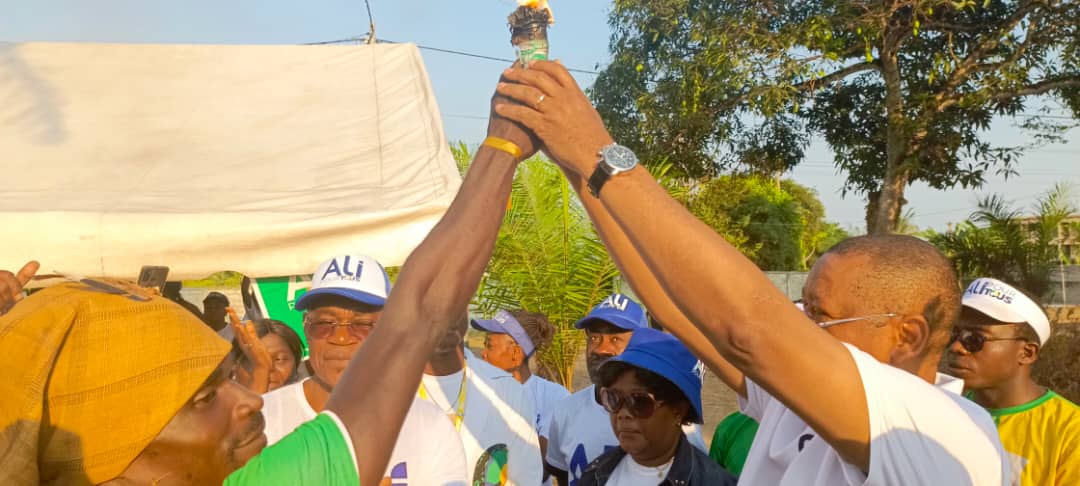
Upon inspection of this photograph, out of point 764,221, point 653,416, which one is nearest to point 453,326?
point 653,416

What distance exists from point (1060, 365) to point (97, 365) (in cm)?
704

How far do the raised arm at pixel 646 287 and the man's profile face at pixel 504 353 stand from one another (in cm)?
361

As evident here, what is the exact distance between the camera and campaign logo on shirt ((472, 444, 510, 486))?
11.8 feet

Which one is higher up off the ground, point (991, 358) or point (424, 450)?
point (991, 358)

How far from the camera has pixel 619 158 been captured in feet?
5.74

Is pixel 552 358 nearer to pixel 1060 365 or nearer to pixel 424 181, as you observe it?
pixel 1060 365

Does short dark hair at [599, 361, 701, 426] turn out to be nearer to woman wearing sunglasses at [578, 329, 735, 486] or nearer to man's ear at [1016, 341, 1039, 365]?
woman wearing sunglasses at [578, 329, 735, 486]

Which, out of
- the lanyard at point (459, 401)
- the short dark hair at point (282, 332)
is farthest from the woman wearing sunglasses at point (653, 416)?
the short dark hair at point (282, 332)

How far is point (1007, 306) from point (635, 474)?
6.17 feet

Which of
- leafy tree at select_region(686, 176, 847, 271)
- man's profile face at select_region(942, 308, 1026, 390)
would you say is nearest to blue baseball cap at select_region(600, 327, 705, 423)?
man's profile face at select_region(942, 308, 1026, 390)

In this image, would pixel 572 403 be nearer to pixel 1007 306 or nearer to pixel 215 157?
pixel 1007 306

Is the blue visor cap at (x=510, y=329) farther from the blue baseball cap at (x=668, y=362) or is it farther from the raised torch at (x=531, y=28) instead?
the raised torch at (x=531, y=28)

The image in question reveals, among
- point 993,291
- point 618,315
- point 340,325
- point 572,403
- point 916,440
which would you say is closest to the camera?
point 916,440

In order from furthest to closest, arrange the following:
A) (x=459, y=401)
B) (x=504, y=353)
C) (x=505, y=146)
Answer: (x=504, y=353), (x=459, y=401), (x=505, y=146)
